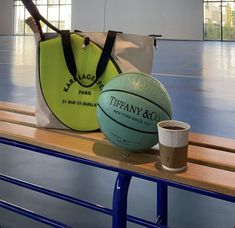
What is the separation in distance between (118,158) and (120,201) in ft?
0.36

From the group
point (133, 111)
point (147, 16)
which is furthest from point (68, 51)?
point (147, 16)

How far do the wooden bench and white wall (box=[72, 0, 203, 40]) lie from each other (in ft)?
59.9

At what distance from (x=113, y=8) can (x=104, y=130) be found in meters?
19.8

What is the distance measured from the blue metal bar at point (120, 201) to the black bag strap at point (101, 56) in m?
0.35

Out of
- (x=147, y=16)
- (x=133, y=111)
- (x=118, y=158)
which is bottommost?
(x=118, y=158)

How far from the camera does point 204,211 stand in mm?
1562

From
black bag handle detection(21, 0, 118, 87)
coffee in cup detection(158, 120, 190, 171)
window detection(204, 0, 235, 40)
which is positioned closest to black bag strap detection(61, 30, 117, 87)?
black bag handle detection(21, 0, 118, 87)

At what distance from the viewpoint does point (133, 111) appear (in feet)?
3.10

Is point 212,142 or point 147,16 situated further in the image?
point 147,16

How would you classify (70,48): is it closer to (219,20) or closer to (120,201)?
(120,201)

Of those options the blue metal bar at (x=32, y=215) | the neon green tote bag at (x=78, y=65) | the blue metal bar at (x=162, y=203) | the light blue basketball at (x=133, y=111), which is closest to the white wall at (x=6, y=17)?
the blue metal bar at (x=32, y=215)

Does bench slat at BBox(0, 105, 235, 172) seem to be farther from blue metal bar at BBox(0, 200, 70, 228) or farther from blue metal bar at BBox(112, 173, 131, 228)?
blue metal bar at BBox(0, 200, 70, 228)

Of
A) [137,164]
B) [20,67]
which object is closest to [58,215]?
[137,164]

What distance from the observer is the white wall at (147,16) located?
18.6 meters
